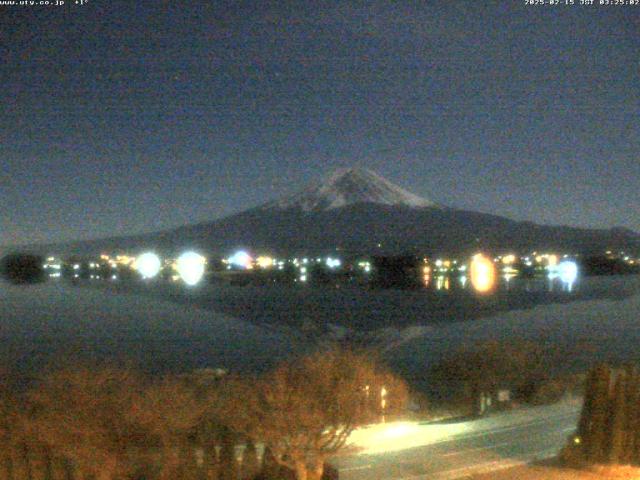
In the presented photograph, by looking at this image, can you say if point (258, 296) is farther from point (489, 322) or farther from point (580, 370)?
point (580, 370)

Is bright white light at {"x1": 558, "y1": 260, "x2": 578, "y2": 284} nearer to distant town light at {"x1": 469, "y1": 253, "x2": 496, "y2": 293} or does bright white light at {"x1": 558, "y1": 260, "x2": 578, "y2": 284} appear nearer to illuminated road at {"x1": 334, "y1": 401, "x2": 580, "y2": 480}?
distant town light at {"x1": 469, "y1": 253, "x2": 496, "y2": 293}

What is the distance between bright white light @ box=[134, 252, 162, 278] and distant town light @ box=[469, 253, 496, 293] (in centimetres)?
1562

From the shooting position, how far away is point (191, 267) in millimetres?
45406

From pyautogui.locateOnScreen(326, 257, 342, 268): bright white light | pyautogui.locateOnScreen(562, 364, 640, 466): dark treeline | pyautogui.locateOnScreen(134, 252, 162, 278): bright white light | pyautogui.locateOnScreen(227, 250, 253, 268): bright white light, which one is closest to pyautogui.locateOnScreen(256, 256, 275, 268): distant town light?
pyautogui.locateOnScreen(227, 250, 253, 268): bright white light

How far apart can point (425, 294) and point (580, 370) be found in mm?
17018

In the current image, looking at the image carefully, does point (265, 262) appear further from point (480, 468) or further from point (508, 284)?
point (480, 468)

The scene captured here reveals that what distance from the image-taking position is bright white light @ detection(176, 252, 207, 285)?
1716 inches

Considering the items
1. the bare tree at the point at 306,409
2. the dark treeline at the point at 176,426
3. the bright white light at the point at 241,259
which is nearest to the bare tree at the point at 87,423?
the dark treeline at the point at 176,426

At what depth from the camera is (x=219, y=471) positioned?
9172 millimetres

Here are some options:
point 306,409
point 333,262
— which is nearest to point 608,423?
point 306,409

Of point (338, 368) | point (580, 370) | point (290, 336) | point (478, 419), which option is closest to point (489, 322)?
point (290, 336)

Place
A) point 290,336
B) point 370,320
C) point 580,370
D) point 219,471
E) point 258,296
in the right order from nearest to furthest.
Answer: point 219,471, point 580,370, point 290,336, point 370,320, point 258,296

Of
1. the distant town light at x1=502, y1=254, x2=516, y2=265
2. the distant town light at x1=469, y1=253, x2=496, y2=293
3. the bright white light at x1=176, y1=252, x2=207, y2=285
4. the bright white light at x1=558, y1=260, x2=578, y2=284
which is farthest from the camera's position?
the bright white light at x1=176, y1=252, x2=207, y2=285

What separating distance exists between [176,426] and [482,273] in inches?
1304
